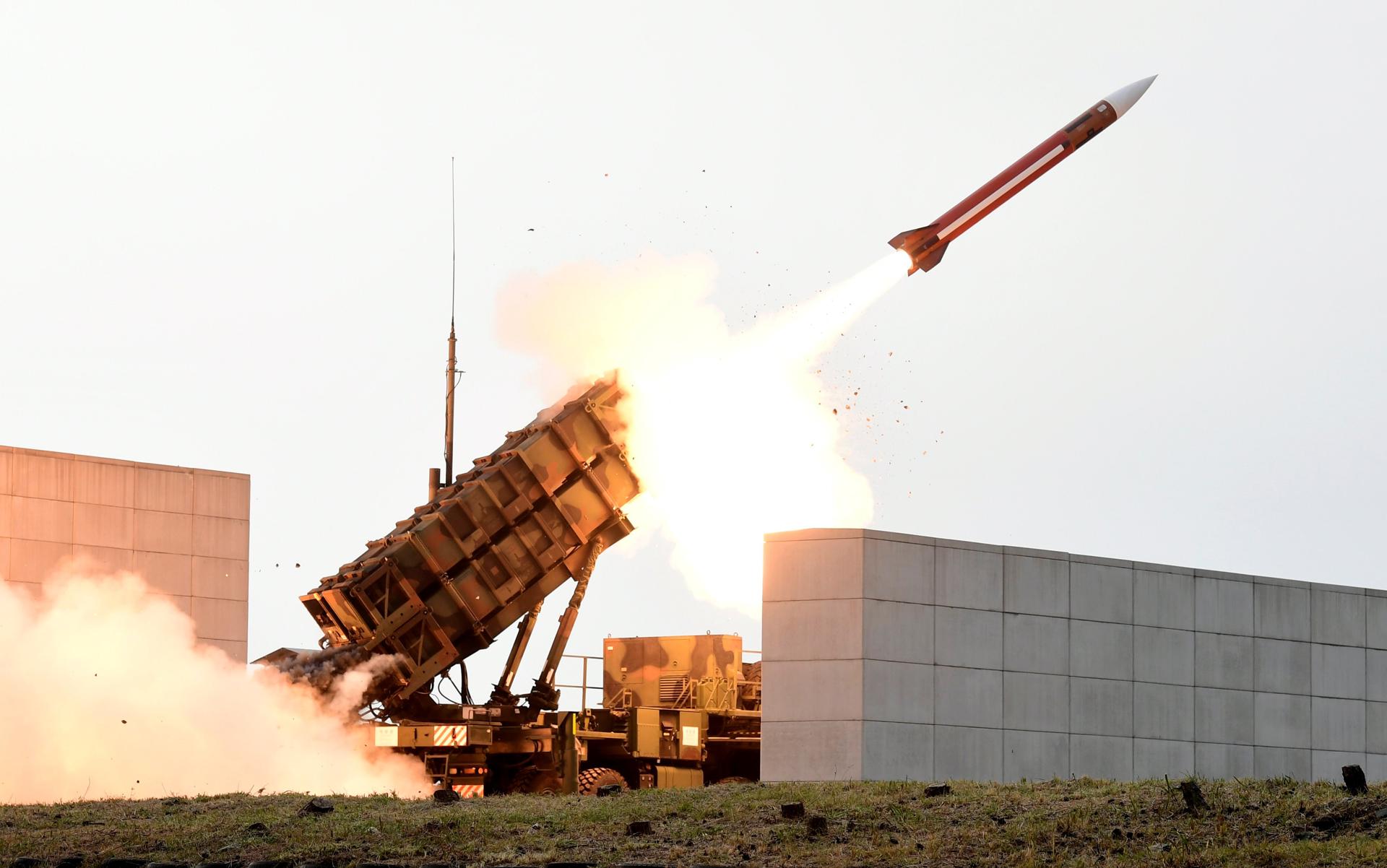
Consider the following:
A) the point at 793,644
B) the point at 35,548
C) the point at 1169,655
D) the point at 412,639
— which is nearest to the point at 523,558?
the point at 412,639

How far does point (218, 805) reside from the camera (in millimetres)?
22234

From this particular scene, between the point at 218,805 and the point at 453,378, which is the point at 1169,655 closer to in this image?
the point at 218,805

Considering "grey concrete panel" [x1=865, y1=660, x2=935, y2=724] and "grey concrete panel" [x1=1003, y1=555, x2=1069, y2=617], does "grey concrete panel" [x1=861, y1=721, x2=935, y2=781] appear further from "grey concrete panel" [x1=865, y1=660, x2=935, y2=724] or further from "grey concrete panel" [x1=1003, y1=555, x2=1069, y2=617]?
"grey concrete panel" [x1=1003, y1=555, x2=1069, y2=617]

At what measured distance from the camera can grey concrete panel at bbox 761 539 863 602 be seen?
25.6 metres

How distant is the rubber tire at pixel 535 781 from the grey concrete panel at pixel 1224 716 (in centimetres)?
942

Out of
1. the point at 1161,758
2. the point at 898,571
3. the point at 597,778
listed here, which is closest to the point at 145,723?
the point at 597,778

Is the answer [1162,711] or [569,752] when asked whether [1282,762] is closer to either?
[1162,711]

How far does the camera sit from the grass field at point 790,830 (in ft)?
56.9

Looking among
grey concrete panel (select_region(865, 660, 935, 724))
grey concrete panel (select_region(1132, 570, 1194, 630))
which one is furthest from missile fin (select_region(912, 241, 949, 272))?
grey concrete panel (select_region(865, 660, 935, 724))

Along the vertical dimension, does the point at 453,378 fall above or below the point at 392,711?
above

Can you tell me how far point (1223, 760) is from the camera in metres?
29.0

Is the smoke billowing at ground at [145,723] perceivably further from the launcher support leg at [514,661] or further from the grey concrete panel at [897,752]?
the grey concrete panel at [897,752]

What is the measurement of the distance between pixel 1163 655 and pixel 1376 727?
462 centimetres

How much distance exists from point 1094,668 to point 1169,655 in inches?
58.9
